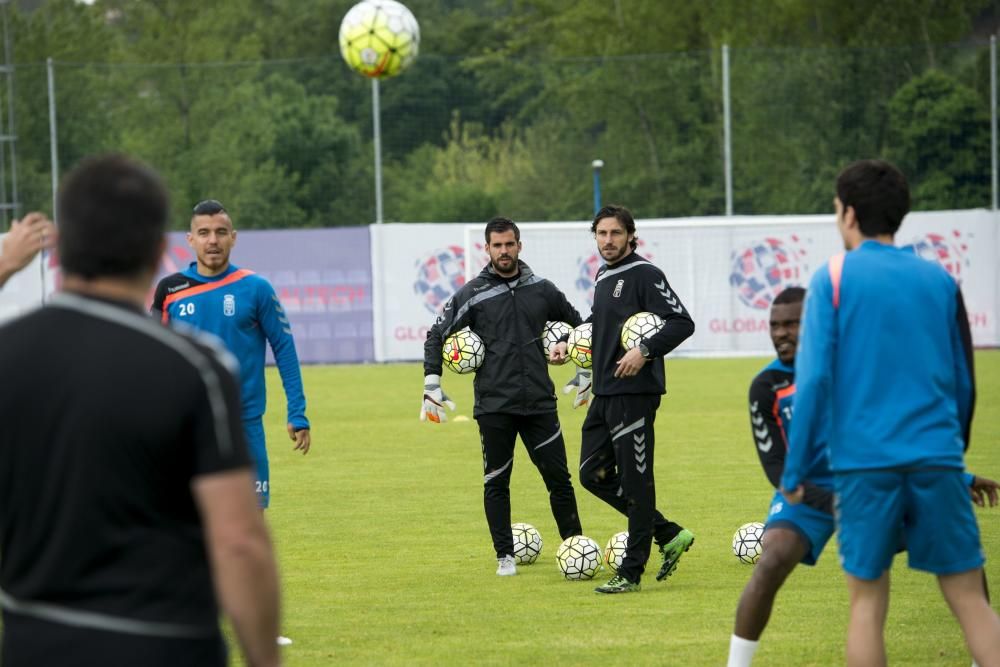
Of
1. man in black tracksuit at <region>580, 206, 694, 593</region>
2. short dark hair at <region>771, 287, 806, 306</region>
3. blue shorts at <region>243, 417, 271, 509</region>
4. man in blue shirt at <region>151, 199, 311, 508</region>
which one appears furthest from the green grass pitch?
short dark hair at <region>771, 287, 806, 306</region>

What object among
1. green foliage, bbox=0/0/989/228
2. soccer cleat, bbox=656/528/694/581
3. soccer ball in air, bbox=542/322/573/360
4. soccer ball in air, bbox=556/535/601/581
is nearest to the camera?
soccer cleat, bbox=656/528/694/581

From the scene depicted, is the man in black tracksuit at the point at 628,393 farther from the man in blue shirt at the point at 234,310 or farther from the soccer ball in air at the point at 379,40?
the soccer ball in air at the point at 379,40

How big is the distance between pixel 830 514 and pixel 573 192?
1259 inches

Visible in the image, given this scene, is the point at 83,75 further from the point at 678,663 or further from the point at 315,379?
the point at 678,663

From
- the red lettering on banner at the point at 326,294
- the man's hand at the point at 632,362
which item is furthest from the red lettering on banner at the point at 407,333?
the man's hand at the point at 632,362

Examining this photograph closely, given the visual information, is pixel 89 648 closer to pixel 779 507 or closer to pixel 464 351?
pixel 779 507

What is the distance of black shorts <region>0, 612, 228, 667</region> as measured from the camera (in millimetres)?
3037

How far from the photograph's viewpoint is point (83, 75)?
3569 cm

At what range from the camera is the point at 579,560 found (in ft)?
30.0

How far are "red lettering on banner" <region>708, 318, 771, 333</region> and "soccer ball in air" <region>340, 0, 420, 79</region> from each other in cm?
918

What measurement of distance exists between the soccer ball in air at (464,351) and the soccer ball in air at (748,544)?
6.27ft

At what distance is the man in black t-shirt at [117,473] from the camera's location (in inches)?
119

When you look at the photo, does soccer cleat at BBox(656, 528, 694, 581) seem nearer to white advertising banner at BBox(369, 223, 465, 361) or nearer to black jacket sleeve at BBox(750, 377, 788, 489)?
black jacket sleeve at BBox(750, 377, 788, 489)

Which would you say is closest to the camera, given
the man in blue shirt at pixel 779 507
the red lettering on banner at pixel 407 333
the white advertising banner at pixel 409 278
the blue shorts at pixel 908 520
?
the blue shorts at pixel 908 520
